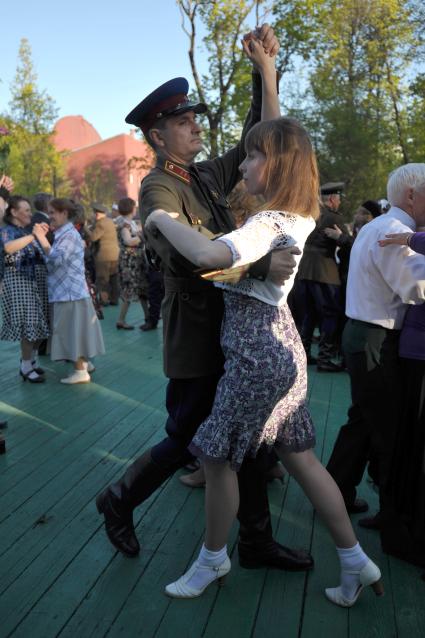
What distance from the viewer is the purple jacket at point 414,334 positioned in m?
2.70

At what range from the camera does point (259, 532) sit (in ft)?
8.87

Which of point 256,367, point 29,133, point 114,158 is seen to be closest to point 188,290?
point 256,367

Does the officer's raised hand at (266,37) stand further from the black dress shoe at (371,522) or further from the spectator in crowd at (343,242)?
the spectator in crowd at (343,242)

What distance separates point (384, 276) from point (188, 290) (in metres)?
0.88

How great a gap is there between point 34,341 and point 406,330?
15.0 feet

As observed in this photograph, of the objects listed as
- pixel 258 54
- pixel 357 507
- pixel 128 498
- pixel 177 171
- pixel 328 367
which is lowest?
A: pixel 328 367

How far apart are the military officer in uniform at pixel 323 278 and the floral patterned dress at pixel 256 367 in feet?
15.6

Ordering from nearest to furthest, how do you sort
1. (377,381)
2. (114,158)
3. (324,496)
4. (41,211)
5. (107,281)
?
(324,496)
(377,381)
(41,211)
(107,281)
(114,158)

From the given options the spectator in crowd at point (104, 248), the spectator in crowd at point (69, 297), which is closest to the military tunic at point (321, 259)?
the spectator in crowd at point (69, 297)

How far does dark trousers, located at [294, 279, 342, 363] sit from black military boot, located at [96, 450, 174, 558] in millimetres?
4419

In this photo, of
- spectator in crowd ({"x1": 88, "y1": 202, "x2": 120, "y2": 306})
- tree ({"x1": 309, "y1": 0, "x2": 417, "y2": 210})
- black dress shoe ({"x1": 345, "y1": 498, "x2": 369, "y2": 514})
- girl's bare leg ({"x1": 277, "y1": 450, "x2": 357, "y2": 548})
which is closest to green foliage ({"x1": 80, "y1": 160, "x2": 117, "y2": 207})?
tree ({"x1": 309, "y1": 0, "x2": 417, "y2": 210})

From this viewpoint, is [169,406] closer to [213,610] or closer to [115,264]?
[213,610]

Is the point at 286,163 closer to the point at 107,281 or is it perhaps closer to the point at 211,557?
the point at 211,557

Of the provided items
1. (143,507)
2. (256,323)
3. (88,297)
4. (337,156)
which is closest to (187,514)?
(143,507)
